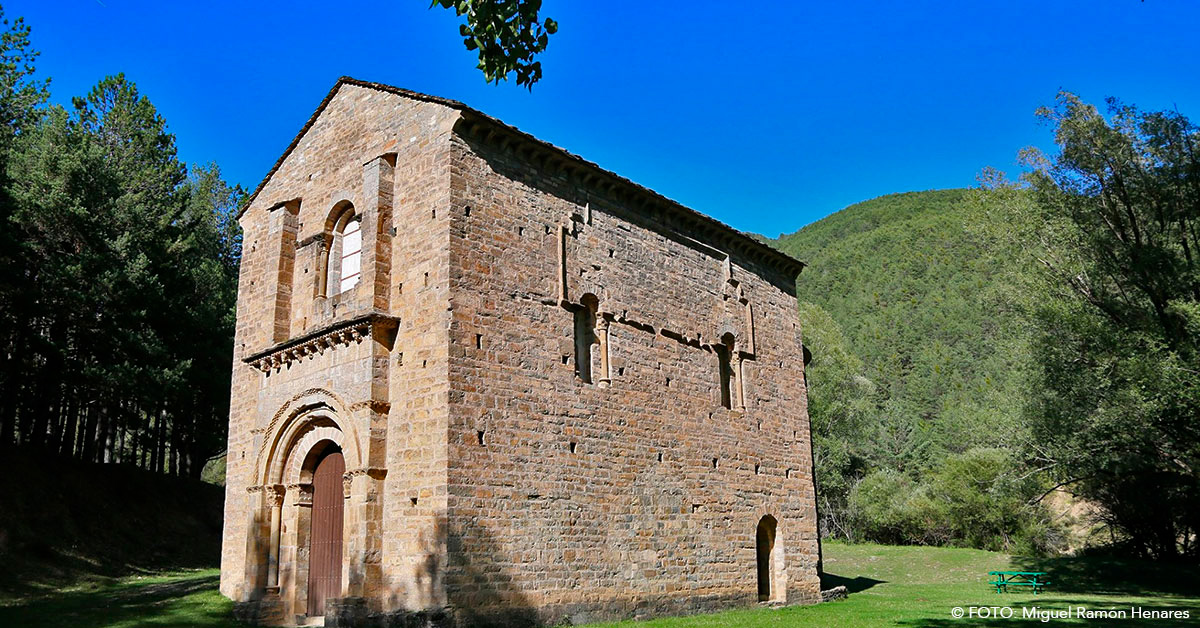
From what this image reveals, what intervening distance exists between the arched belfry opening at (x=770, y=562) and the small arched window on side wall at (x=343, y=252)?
10793 millimetres

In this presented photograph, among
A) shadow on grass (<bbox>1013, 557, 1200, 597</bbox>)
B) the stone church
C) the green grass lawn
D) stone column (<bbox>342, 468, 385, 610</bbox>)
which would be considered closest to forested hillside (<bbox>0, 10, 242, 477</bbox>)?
the green grass lawn

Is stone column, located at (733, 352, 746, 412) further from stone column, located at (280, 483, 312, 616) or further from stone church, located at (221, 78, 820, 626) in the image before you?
stone column, located at (280, 483, 312, 616)

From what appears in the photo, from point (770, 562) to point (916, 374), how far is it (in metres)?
52.1

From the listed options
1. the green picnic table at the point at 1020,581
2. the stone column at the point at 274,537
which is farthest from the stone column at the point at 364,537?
the green picnic table at the point at 1020,581

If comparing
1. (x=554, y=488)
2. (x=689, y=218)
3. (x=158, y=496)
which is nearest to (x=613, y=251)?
(x=689, y=218)

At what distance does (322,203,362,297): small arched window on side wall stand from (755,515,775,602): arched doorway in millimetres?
10852

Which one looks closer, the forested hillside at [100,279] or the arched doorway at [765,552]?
the arched doorway at [765,552]

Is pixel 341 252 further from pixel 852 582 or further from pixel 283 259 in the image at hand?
pixel 852 582

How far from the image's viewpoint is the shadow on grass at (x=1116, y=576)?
77.2 feet

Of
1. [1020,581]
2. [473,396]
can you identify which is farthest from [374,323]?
[1020,581]

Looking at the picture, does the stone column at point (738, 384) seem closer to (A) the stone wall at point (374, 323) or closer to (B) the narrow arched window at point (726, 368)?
(B) the narrow arched window at point (726, 368)

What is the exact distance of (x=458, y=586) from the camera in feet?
40.1

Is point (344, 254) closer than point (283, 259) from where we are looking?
Yes

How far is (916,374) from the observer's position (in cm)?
6681
